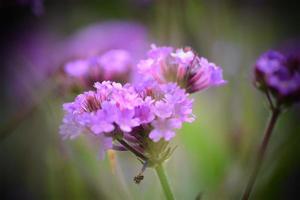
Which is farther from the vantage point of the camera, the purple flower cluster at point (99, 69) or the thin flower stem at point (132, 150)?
the purple flower cluster at point (99, 69)

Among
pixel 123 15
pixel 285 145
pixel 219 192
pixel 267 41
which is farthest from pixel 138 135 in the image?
pixel 123 15

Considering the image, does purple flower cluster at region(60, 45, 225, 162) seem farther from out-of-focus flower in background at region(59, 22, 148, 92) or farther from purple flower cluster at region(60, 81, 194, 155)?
out-of-focus flower in background at region(59, 22, 148, 92)

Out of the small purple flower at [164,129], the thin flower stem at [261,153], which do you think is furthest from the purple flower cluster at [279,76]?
Result: the small purple flower at [164,129]

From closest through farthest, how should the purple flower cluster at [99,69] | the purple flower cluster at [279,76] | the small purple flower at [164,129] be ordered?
1. the small purple flower at [164,129]
2. the purple flower cluster at [279,76]
3. the purple flower cluster at [99,69]

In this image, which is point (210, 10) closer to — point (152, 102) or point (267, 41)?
point (267, 41)

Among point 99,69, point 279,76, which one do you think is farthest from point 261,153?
point 99,69

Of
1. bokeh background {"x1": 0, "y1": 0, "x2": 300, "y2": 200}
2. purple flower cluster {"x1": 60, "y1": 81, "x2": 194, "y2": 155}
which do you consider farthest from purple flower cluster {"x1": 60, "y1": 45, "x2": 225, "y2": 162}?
bokeh background {"x1": 0, "y1": 0, "x2": 300, "y2": 200}

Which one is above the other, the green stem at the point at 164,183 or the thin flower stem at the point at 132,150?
the thin flower stem at the point at 132,150

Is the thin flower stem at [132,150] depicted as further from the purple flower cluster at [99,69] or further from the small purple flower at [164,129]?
the purple flower cluster at [99,69]
